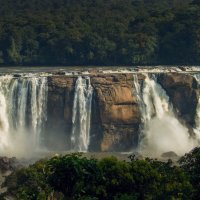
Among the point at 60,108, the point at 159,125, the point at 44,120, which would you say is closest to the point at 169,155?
the point at 159,125

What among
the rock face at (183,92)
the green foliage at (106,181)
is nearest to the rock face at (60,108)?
the rock face at (183,92)

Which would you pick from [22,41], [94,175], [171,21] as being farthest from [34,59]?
[94,175]

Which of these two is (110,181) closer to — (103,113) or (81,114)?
(103,113)

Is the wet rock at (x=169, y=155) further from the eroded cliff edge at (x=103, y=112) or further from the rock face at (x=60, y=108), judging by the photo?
the rock face at (x=60, y=108)

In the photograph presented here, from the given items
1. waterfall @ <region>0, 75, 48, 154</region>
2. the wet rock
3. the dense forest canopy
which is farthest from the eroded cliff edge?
the dense forest canopy

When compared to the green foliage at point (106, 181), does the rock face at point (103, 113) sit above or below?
below
